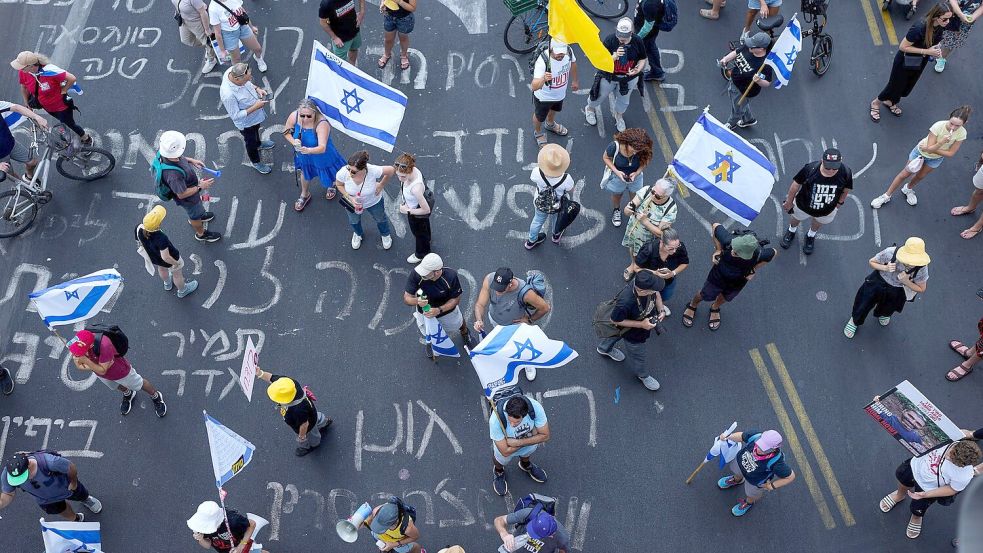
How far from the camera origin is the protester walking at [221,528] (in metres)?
7.35

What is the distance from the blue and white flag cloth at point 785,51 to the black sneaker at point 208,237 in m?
7.87

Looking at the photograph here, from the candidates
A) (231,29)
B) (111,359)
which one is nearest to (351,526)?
(111,359)

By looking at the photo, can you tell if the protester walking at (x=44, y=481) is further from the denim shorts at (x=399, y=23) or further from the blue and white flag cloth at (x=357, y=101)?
the denim shorts at (x=399, y=23)

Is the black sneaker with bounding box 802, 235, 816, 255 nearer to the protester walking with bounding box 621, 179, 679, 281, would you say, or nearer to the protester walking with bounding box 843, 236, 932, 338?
the protester walking with bounding box 843, 236, 932, 338

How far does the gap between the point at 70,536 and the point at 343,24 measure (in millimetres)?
7637

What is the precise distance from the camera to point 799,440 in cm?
925

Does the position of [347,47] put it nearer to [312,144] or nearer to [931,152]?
[312,144]

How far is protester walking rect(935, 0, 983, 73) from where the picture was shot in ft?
37.7

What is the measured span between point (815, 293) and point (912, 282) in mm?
1424

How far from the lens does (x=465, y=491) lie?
29.2ft

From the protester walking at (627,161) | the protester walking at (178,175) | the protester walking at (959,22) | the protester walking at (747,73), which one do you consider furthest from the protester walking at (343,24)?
the protester walking at (959,22)

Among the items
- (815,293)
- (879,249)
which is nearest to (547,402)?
(815,293)

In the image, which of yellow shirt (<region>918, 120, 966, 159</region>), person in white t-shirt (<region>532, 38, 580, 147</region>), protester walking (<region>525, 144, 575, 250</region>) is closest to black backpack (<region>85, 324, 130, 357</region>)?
protester walking (<region>525, 144, 575, 250</region>)

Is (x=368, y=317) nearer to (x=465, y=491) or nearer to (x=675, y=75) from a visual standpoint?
(x=465, y=491)
